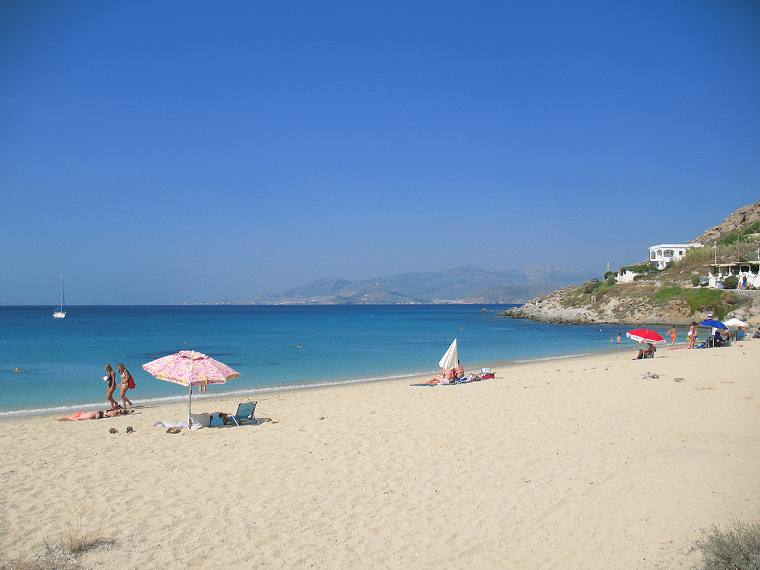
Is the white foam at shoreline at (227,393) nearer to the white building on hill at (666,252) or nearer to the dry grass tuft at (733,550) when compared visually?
the dry grass tuft at (733,550)

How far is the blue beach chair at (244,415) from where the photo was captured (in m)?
13.6

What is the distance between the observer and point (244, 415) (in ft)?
45.0

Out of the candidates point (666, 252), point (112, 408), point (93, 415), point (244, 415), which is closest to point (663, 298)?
point (666, 252)

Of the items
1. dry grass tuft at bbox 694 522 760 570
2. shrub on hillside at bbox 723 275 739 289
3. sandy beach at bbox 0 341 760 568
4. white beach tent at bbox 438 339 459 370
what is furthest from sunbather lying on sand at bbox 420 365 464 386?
shrub on hillside at bbox 723 275 739 289

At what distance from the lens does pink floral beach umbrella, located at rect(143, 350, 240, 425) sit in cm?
1282

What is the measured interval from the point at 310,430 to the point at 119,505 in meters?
5.16

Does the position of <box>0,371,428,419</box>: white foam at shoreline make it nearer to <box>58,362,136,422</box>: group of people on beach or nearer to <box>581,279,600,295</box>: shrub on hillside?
<box>58,362,136,422</box>: group of people on beach

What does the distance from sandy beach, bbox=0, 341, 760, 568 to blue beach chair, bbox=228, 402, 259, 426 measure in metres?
0.69

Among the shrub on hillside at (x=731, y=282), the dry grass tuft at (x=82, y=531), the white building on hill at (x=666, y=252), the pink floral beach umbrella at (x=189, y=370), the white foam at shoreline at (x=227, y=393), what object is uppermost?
the white building on hill at (x=666, y=252)

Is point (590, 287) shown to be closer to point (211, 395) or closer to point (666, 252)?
point (666, 252)

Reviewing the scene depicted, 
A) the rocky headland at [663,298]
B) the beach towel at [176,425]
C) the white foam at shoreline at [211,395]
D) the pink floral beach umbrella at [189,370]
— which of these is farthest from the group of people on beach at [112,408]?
the rocky headland at [663,298]

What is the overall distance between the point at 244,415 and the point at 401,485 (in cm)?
612

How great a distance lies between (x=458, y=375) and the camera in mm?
20766

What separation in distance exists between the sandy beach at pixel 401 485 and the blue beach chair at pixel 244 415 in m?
0.69
